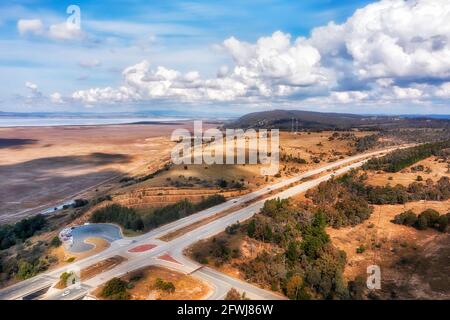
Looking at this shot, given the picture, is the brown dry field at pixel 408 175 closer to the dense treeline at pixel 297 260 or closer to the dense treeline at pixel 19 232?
the dense treeline at pixel 297 260

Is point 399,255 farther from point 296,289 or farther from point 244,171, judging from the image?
point 244,171

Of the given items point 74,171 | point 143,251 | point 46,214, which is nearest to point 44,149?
point 74,171

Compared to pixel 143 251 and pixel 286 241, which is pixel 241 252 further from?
pixel 143 251

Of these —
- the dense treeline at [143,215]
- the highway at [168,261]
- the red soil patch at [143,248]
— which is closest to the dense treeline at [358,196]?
the highway at [168,261]

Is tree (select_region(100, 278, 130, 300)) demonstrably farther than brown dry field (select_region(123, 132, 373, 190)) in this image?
No

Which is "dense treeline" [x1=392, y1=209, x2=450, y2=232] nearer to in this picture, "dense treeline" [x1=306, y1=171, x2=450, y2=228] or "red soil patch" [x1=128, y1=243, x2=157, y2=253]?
"dense treeline" [x1=306, y1=171, x2=450, y2=228]

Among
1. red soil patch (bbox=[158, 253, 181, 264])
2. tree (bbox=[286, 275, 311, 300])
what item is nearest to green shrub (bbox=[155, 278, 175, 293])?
red soil patch (bbox=[158, 253, 181, 264])
